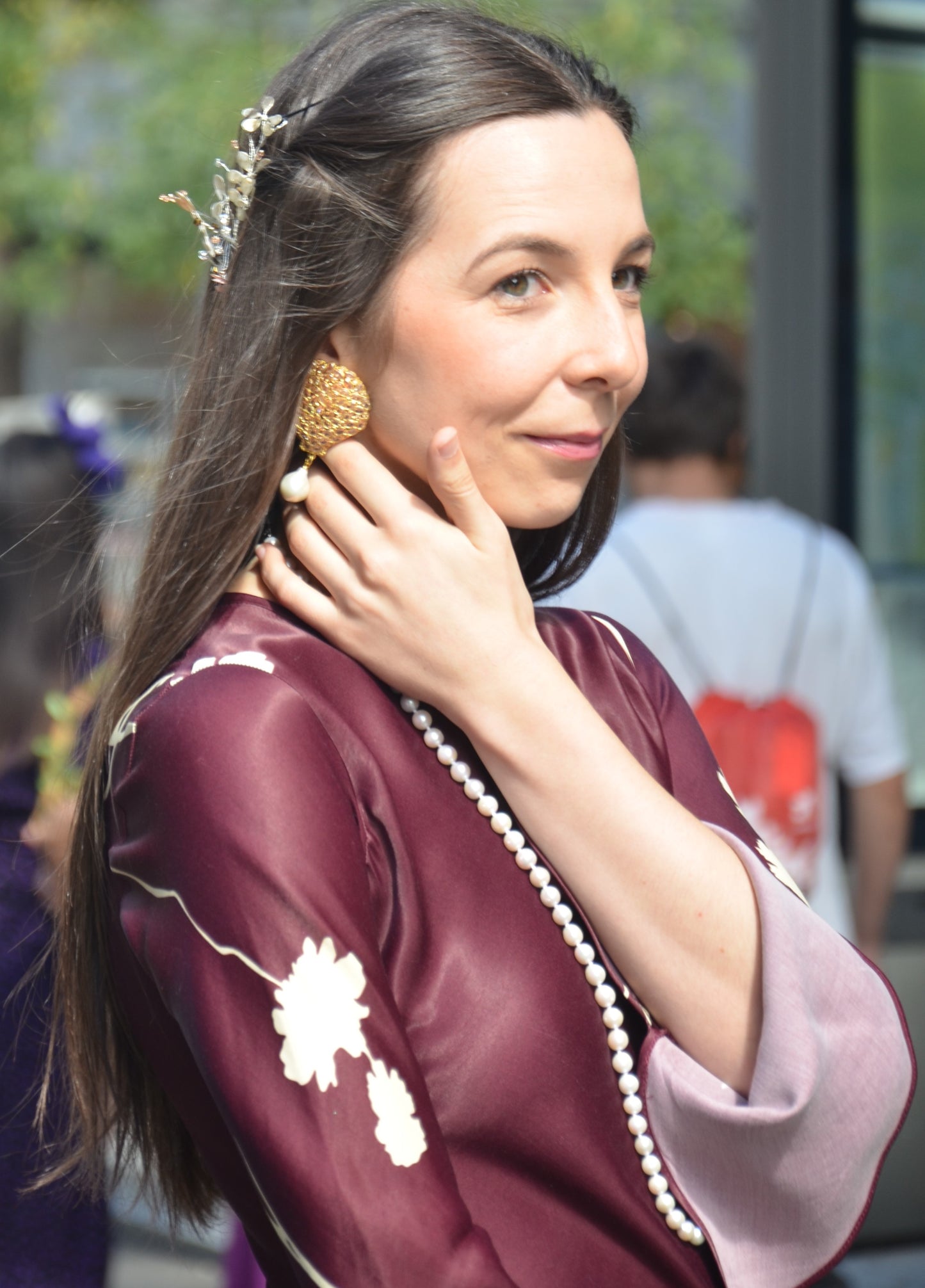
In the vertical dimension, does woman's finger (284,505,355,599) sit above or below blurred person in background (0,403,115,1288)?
above

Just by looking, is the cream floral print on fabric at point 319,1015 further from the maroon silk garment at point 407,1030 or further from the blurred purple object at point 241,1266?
the blurred purple object at point 241,1266

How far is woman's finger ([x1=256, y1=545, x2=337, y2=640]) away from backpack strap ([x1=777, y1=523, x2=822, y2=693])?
1957 millimetres

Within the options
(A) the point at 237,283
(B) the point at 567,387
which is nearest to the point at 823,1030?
(B) the point at 567,387

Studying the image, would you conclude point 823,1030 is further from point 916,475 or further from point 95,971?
point 916,475

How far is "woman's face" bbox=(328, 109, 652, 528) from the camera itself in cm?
127

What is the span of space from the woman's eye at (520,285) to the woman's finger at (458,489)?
4.7 inches

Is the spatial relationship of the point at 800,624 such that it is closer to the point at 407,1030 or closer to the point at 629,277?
the point at 629,277

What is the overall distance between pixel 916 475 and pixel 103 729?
3261 mm

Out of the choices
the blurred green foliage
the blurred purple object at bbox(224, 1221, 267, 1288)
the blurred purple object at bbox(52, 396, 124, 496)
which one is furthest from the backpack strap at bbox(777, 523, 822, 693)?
the blurred green foliage

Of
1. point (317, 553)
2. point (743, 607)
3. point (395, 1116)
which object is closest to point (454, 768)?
point (317, 553)

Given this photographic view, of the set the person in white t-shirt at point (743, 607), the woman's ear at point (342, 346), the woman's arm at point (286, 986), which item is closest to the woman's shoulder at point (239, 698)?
the woman's arm at point (286, 986)

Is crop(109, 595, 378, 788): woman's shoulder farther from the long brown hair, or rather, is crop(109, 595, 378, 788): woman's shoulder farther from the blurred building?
the blurred building

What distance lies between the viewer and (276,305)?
4.40 feet

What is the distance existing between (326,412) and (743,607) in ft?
6.22
